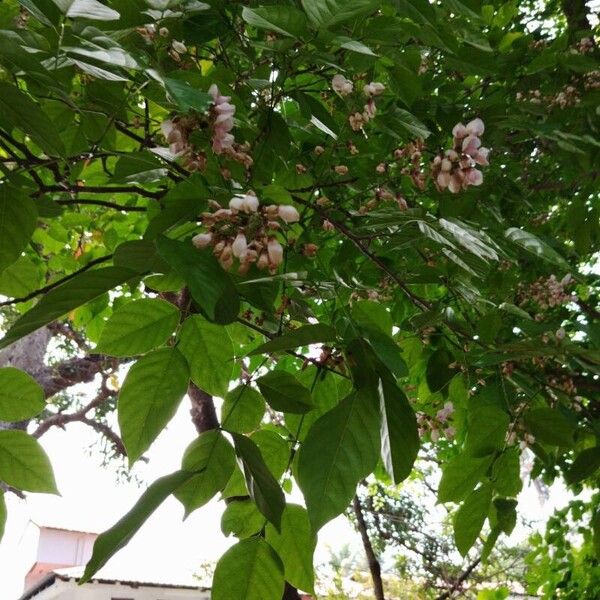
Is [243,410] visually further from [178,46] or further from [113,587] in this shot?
[113,587]

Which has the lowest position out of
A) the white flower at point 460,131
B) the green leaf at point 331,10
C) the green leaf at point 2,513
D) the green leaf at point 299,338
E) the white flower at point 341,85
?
the green leaf at point 2,513

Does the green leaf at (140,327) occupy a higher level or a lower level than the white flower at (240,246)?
lower

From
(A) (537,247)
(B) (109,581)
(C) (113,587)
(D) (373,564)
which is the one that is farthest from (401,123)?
(C) (113,587)

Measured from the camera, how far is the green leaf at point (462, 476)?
66 cm

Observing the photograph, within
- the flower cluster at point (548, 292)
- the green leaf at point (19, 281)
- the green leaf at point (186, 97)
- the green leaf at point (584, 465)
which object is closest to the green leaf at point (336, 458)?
the green leaf at point (186, 97)

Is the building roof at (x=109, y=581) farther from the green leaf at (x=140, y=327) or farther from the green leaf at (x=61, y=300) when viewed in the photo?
the green leaf at (x=61, y=300)

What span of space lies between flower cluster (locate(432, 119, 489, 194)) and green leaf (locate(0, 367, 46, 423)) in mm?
478

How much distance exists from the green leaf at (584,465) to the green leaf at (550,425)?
2 cm

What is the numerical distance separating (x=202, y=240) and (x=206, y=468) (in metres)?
0.18

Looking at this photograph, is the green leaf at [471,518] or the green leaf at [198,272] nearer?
the green leaf at [198,272]

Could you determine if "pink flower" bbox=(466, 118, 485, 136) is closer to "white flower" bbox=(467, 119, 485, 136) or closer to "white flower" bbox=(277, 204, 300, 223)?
"white flower" bbox=(467, 119, 485, 136)

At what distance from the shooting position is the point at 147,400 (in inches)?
19.5

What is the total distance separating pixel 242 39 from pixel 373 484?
16.0ft

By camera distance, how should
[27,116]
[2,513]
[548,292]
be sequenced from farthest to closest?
[548,292], [2,513], [27,116]
